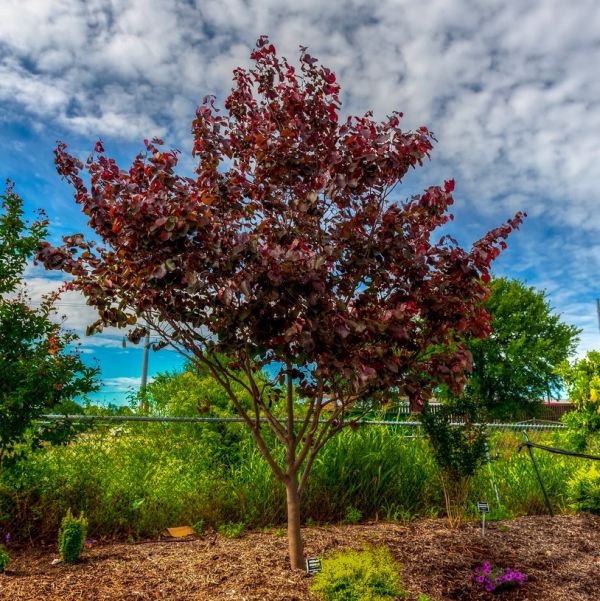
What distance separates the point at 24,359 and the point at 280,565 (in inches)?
105

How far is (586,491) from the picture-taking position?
278 inches

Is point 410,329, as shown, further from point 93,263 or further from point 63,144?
point 63,144

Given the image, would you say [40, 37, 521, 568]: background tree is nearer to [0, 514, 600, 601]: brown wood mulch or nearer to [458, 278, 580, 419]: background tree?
[0, 514, 600, 601]: brown wood mulch

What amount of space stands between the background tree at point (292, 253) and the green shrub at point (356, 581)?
1.98 feet

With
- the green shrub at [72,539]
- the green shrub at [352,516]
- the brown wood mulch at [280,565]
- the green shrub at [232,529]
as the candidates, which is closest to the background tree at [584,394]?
the brown wood mulch at [280,565]

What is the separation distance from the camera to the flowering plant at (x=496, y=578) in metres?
4.26

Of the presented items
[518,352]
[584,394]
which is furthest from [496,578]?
[518,352]

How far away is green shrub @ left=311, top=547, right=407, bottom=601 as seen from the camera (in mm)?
3523

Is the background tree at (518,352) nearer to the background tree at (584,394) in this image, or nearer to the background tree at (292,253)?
the background tree at (584,394)

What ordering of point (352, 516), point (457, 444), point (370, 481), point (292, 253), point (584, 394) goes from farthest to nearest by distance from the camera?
point (584, 394) < point (370, 481) < point (457, 444) < point (352, 516) < point (292, 253)

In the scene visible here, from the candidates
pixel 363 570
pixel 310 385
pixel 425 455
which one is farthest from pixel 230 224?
pixel 425 455

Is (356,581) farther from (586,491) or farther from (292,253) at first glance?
(586,491)

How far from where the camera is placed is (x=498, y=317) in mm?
29078

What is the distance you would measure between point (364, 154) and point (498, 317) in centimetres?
2707
